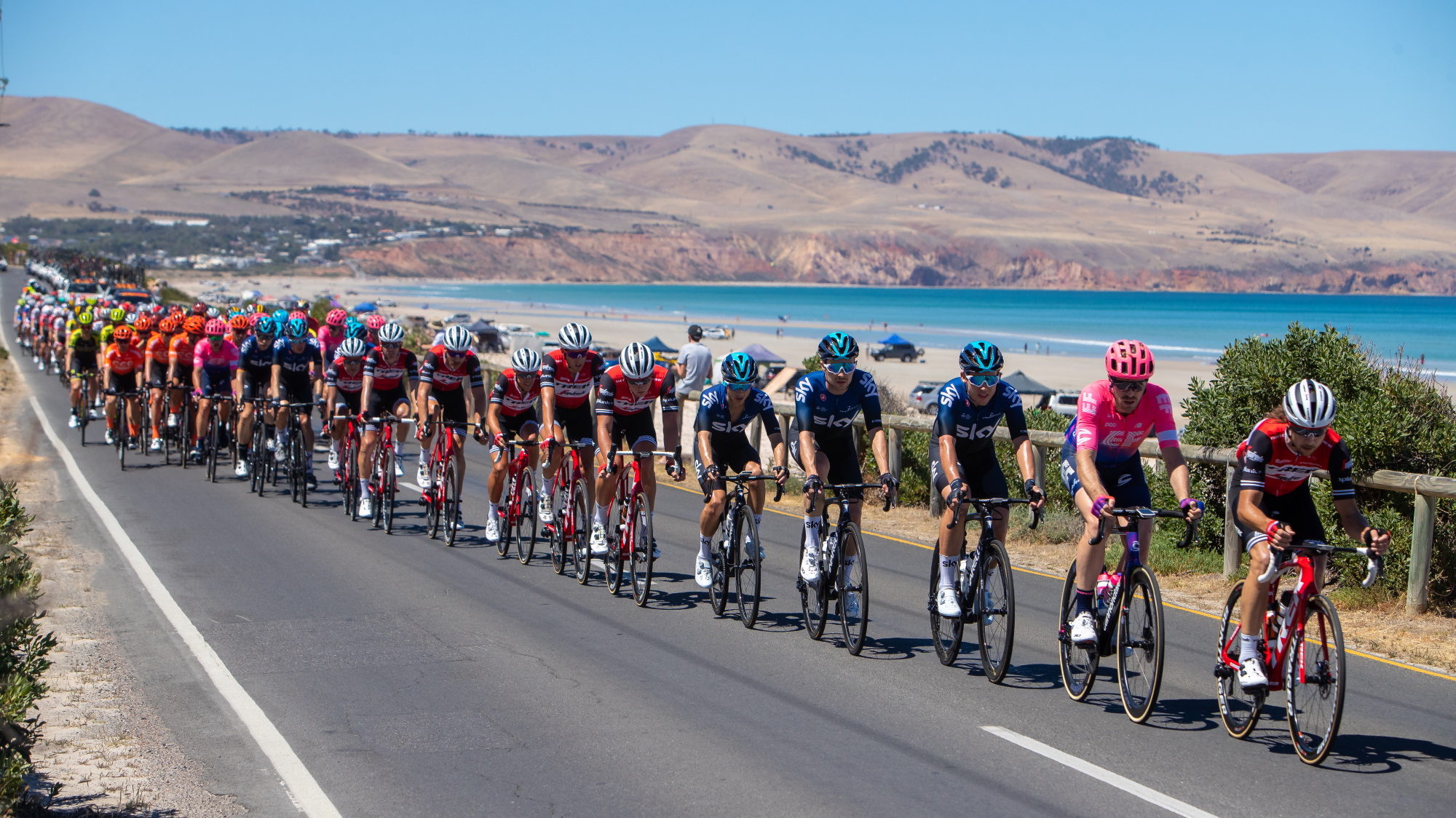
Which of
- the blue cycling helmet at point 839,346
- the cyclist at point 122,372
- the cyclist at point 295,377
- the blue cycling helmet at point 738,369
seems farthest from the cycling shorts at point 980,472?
the cyclist at point 122,372

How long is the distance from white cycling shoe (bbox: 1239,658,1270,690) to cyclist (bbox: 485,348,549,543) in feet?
22.5

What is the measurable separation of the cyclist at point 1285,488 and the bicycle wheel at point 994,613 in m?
1.44

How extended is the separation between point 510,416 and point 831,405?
4544 mm

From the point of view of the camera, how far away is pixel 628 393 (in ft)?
35.3

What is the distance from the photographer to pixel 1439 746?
6781 millimetres

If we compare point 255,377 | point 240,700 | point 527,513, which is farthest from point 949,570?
point 255,377

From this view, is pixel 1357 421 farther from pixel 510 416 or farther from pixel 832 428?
pixel 510 416

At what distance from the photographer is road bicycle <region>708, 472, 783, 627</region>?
9.30 metres

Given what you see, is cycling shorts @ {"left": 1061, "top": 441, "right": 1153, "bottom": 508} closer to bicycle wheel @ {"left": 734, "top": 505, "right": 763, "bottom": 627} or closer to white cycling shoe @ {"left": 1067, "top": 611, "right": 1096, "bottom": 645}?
white cycling shoe @ {"left": 1067, "top": 611, "right": 1096, "bottom": 645}

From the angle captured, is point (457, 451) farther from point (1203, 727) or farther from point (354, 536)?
point (1203, 727)

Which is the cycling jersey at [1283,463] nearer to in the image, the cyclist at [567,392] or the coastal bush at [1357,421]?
the coastal bush at [1357,421]

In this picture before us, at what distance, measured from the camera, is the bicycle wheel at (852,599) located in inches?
340

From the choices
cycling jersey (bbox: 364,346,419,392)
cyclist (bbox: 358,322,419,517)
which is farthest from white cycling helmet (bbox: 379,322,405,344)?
cycling jersey (bbox: 364,346,419,392)

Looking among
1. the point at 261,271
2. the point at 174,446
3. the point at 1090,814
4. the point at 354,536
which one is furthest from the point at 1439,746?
the point at 261,271
